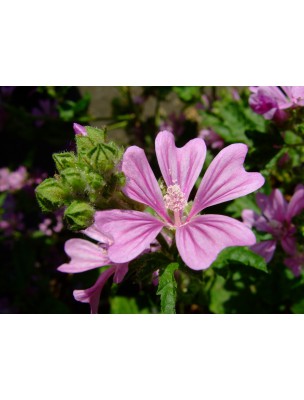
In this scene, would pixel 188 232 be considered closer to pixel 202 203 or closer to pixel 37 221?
pixel 202 203

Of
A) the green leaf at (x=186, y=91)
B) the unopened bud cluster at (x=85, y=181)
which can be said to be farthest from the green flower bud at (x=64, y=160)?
the green leaf at (x=186, y=91)

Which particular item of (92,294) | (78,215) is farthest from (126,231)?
(92,294)

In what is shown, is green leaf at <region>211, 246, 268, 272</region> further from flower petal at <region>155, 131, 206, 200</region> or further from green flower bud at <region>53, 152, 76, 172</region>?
green flower bud at <region>53, 152, 76, 172</region>

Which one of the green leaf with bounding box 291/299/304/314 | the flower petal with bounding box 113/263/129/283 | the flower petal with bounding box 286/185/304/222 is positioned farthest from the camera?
the green leaf with bounding box 291/299/304/314

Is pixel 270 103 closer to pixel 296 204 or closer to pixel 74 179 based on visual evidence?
pixel 296 204

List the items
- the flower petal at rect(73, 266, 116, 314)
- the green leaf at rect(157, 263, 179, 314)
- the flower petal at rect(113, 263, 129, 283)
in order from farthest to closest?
the flower petal at rect(73, 266, 116, 314) → the flower petal at rect(113, 263, 129, 283) → the green leaf at rect(157, 263, 179, 314)

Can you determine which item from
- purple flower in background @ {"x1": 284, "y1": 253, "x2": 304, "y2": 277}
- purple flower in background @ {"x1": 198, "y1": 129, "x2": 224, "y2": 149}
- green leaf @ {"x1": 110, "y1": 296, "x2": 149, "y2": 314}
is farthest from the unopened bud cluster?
green leaf @ {"x1": 110, "y1": 296, "x2": 149, "y2": 314}
